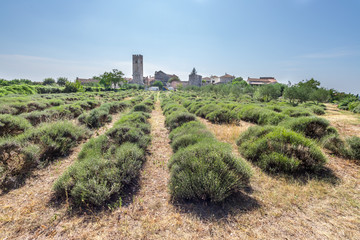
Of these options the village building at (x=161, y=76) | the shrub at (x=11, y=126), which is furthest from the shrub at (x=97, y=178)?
the village building at (x=161, y=76)

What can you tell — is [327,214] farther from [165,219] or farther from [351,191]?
[165,219]

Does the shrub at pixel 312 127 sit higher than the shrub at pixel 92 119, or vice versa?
the shrub at pixel 312 127

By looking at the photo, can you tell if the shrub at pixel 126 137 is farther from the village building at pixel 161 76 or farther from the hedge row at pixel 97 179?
the village building at pixel 161 76

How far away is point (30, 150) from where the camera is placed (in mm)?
4453

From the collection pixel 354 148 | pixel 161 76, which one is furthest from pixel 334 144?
pixel 161 76

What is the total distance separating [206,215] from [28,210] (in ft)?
11.9

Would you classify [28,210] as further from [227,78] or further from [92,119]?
[227,78]

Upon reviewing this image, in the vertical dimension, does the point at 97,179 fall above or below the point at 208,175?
below

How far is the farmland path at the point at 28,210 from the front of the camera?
8.34ft

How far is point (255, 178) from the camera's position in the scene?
408 cm

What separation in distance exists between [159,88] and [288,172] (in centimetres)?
9358

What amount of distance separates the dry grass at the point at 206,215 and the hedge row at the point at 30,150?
27.1 inches

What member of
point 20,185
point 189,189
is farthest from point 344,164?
point 20,185

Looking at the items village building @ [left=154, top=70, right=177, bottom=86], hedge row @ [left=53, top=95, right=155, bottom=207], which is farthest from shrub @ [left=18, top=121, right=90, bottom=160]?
village building @ [left=154, top=70, right=177, bottom=86]
